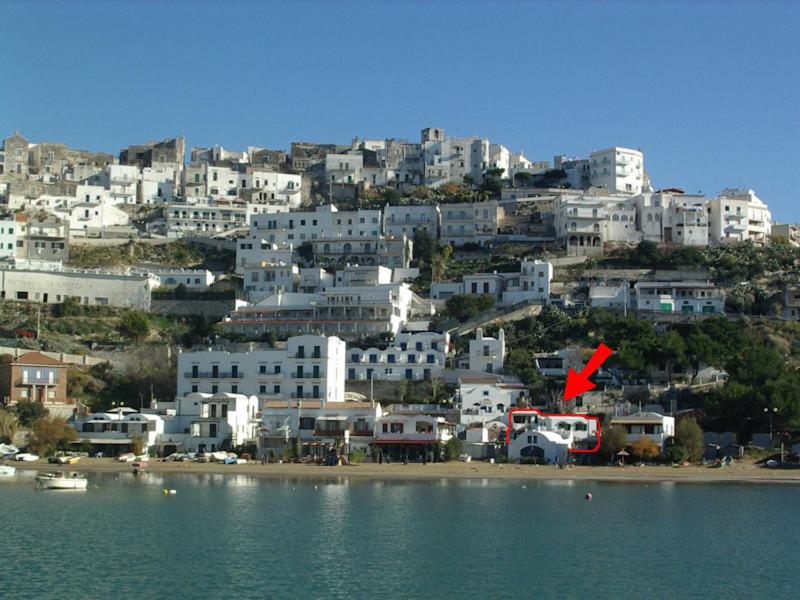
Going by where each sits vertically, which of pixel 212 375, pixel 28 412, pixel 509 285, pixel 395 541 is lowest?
pixel 395 541

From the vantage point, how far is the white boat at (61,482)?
53.5m

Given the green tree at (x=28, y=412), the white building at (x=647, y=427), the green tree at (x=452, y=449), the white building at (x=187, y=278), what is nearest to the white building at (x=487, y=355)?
the green tree at (x=452, y=449)

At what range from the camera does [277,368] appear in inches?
2758

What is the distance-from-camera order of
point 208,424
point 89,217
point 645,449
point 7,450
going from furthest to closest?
point 89,217, point 208,424, point 7,450, point 645,449

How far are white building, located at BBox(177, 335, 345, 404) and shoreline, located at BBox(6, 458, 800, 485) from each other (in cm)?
768

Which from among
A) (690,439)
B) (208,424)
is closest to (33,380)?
(208,424)

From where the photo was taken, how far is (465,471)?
196ft

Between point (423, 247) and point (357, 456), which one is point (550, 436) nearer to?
point (357, 456)

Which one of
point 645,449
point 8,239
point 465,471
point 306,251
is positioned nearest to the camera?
point 465,471

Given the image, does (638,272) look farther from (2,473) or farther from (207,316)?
(2,473)

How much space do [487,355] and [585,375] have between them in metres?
6.20

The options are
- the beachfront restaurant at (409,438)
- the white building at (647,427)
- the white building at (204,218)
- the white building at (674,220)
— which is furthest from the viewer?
the white building at (204,218)

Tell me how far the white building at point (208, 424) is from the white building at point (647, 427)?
20017mm

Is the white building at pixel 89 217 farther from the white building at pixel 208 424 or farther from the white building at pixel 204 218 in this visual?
the white building at pixel 208 424
